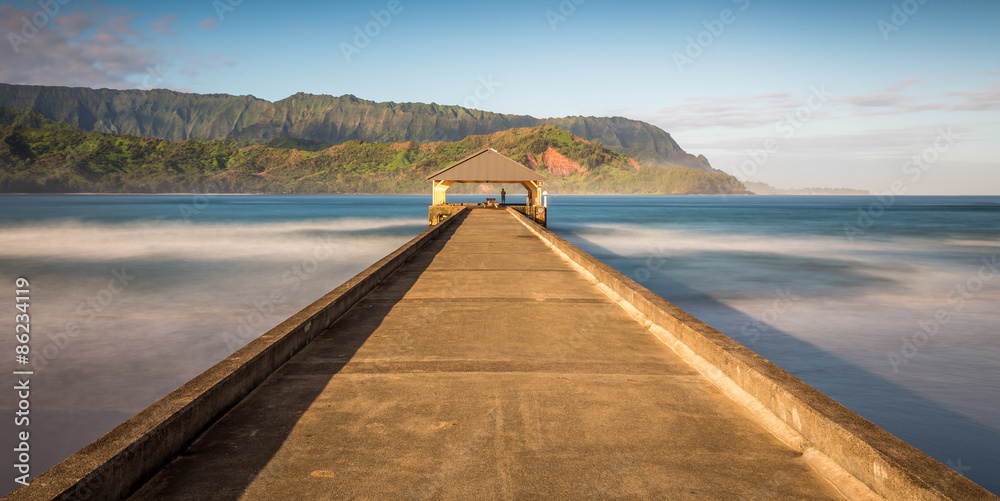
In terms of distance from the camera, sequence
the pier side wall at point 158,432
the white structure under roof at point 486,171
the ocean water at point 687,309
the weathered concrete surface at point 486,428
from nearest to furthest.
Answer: the pier side wall at point 158,432, the weathered concrete surface at point 486,428, the ocean water at point 687,309, the white structure under roof at point 486,171

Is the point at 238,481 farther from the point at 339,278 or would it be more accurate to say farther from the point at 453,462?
the point at 339,278

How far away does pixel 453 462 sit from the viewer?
3.18 meters

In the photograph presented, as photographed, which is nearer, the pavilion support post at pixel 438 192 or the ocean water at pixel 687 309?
the ocean water at pixel 687 309

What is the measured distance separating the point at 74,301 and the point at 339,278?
7289 mm

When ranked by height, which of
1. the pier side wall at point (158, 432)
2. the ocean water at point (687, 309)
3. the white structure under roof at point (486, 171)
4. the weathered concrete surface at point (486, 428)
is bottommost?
the ocean water at point (687, 309)

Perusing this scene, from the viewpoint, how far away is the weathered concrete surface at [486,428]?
2.94 metres

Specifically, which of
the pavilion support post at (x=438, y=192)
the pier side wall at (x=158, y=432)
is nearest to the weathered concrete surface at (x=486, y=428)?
the pier side wall at (x=158, y=432)

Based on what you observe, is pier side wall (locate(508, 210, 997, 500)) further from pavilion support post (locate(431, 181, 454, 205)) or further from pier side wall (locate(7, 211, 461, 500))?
pavilion support post (locate(431, 181, 454, 205))

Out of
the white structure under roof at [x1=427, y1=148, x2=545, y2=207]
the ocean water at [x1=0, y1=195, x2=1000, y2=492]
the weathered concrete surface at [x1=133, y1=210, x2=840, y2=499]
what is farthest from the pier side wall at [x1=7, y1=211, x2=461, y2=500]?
the white structure under roof at [x1=427, y1=148, x2=545, y2=207]

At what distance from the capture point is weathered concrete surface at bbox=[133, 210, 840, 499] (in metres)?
2.94

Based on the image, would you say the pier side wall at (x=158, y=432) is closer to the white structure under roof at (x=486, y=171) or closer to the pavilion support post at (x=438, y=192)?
the white structure under roof at (x=486, y=171)

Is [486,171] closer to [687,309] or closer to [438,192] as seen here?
[438,192]

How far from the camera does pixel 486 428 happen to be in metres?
3.64

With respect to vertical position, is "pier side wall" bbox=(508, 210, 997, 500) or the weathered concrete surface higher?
"pier side wall" bbox=(508, 210, 997, 500)
